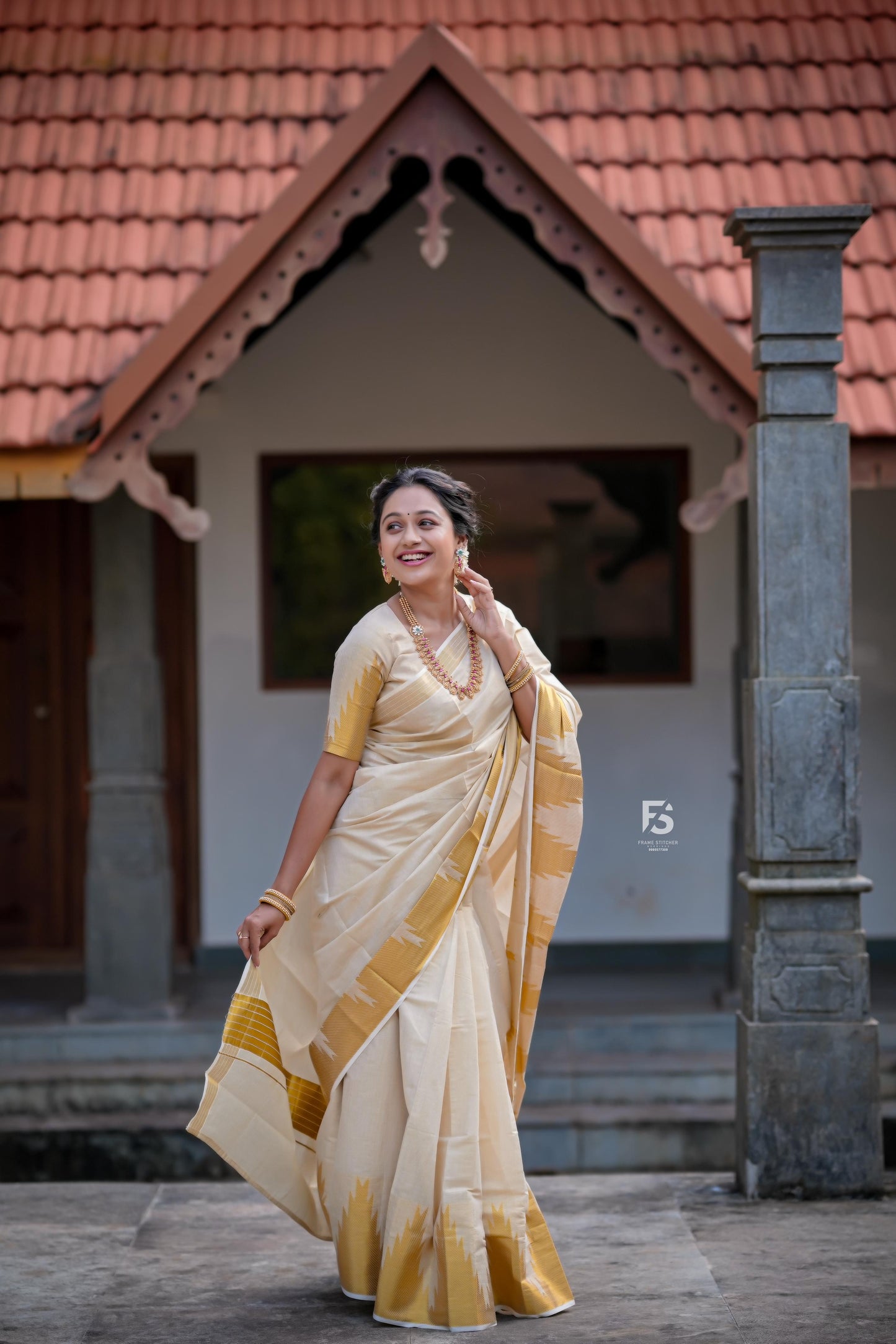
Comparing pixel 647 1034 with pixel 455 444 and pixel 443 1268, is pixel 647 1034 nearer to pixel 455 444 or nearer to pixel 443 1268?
pixel 455 444

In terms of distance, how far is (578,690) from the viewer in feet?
27.3

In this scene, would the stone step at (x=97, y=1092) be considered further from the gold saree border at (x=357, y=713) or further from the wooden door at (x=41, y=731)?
the gold saree border at (x=357, y=713)

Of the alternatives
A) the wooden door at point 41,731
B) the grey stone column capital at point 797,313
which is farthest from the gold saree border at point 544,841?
the wooden door at point 41,731

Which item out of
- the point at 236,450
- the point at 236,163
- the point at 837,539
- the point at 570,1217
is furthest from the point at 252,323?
the point at 570,1217

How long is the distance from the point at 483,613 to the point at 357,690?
0.36 meters

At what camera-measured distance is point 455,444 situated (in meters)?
8.28

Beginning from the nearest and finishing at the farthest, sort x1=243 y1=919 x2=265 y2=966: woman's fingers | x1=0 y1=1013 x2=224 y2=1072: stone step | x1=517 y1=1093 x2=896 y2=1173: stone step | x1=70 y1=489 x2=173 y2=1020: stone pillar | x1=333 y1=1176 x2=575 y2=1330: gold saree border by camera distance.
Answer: x1=333 y1=1176 x2=575 y2=1330: gold saree border < x1=243 y1=919 x2=265 y2=966: woman's fingers < x1=517 y1=1093 x2=896 y2=1173: stone step < x1=0 y1=1013 x2=224 y2=1072: stone step < x1=70 y1=489 x2=173 y2=1020: stone pillar

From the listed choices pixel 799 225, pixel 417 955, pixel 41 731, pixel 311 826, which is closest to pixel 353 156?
pixel 799 225

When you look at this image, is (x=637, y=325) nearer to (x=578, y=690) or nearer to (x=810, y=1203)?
(x=578, y=690)

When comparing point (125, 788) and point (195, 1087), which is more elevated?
point (125, 788)

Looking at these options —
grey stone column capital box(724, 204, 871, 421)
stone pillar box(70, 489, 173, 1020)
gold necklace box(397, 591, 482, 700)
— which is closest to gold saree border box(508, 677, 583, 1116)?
gold necklace box(397, 591, 482, 700)

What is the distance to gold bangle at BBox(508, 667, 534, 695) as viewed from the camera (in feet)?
12.7

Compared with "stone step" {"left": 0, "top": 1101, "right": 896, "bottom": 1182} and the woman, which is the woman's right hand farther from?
"stone step" {"left": 0, "top": 1101, "right": 896, "bottom": 1182}

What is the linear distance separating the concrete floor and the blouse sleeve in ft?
4.46
